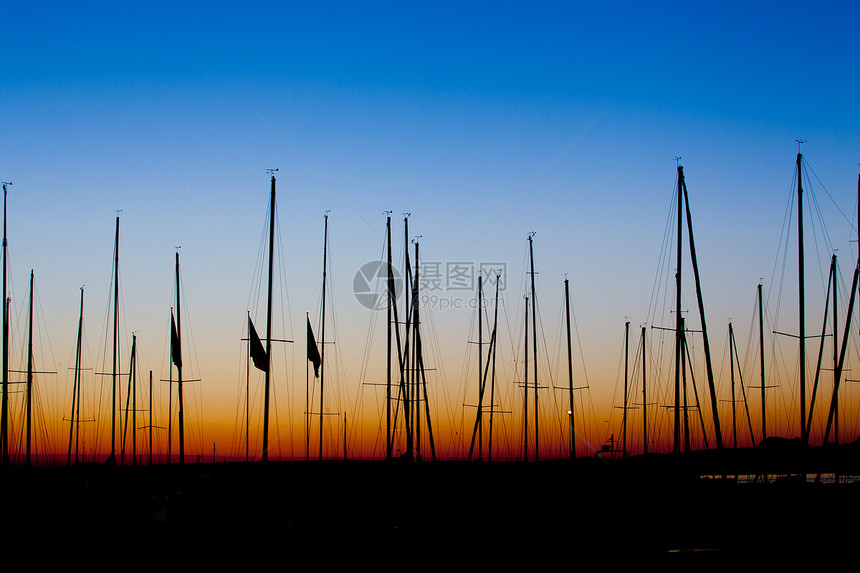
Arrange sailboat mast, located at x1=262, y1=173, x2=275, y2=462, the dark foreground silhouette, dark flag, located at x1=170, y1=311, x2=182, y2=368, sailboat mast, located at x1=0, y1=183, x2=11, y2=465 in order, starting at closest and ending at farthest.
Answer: the dark foreground silhouette → sailboat mast, located at x1=262, y1=173, x2=275, y2=462 → sailboat mast, located at x1=0, y1=183, x2=11, y2=465 → dark flag, located at x1=170, y1=311, x2=182, y2=368

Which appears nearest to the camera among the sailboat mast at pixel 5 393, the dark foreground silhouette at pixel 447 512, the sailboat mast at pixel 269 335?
the dark foreground silhouette at pixel 447 512

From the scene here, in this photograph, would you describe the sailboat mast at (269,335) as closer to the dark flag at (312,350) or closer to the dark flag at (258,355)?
the dark flag at (258,355)

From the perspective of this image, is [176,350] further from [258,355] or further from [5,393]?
[258,355]

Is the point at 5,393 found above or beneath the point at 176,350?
beneath

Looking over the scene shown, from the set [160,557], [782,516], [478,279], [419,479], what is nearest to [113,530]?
[160,557]

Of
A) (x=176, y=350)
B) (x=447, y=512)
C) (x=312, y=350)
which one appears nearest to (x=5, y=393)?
(x=176, y=350)

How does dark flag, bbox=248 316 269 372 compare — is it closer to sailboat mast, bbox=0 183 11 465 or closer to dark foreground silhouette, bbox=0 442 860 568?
dark foreground silhouette, bbox=0 442 860 568

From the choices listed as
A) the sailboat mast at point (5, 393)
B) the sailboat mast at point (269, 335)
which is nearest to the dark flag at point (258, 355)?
the sailboat mast at point (269, 335)

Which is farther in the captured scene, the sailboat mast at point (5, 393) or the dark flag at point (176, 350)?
the dark flag at point (176, 350)

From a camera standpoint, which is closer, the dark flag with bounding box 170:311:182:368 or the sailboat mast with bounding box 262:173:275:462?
the sailboat mast with bounding box 262:173:275:462

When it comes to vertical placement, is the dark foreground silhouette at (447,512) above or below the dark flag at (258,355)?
below

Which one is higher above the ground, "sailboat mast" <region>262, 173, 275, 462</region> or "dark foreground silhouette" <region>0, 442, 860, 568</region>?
"sailboat mast" <region>262, 173, 275, 462</region>

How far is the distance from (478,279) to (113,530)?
29097 millimetres

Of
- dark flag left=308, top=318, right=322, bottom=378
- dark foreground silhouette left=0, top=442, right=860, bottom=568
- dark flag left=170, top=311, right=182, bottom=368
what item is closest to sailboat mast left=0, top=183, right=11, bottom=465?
dark foreground silhouette left=0, top=442, right=860, bottom=568
